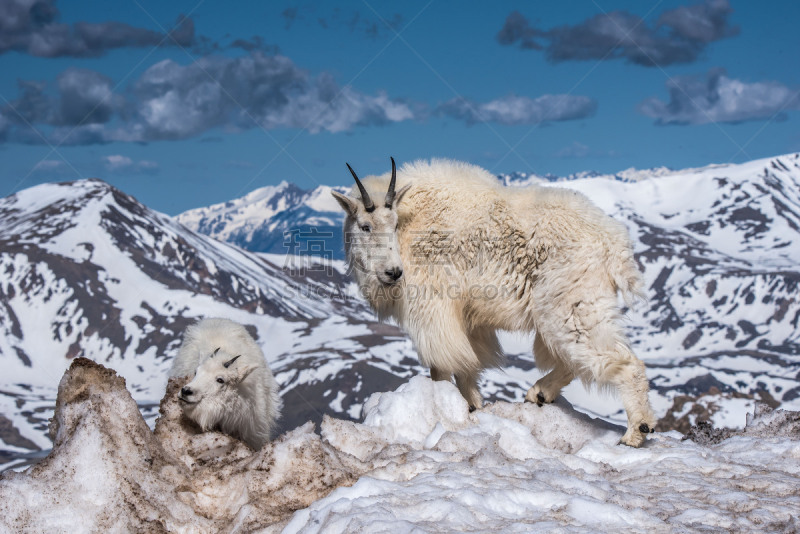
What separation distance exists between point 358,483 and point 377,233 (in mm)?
4709

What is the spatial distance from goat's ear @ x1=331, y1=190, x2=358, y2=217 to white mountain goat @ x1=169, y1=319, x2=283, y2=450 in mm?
2359

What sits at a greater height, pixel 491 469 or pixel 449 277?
pixel 449 277

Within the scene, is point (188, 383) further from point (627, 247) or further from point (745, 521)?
point (745, 521)

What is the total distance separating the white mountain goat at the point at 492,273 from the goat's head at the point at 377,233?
0.01 metres

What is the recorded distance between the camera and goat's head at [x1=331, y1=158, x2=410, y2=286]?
9.52 m

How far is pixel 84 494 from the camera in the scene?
5258mm

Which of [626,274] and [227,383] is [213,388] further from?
[626,274]

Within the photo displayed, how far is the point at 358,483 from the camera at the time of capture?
216 inches

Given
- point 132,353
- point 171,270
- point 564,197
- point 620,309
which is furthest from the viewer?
point 171,270

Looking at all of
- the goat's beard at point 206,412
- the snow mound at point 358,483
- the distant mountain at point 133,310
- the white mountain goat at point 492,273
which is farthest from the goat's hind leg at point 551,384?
the distant mountain at point 133,310

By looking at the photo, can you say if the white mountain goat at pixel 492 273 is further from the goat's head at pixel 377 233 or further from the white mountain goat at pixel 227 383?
the white mountain goat at pixel 227 383

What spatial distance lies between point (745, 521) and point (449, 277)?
4.77 m

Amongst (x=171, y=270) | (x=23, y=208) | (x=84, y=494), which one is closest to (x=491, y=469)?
(x=84, y=494)

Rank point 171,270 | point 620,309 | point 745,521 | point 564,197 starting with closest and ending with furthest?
point 745,521 → point 620,309 → point 564,197 → point 171,270
